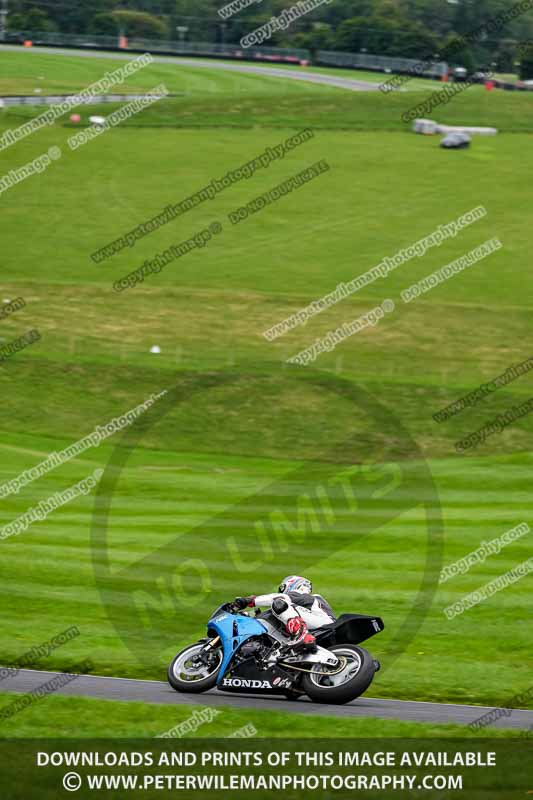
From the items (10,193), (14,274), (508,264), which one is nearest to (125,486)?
(14,274)

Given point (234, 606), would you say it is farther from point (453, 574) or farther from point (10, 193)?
point (10, 193)

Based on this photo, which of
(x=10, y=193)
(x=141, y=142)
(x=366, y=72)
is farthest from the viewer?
(x=366, y=72)

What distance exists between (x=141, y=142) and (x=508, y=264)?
26.9 metres

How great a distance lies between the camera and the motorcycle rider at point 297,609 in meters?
14.5

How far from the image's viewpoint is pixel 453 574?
888 inches

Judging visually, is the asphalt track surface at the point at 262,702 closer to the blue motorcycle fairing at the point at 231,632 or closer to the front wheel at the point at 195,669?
the front wheel at the point at 195,669

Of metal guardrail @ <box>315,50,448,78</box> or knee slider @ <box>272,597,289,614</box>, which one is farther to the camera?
metal guardrail @ <box>315,50,448,78</box>

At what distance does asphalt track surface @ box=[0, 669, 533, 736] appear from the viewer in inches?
582

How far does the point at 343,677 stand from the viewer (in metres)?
14.5

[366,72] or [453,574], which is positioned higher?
[366,72]

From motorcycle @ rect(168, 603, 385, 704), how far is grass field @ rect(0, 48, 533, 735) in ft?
1.92

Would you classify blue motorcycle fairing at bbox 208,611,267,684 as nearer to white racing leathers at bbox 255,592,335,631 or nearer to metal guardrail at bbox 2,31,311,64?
white racing leathers at bbox 255,592,335,631

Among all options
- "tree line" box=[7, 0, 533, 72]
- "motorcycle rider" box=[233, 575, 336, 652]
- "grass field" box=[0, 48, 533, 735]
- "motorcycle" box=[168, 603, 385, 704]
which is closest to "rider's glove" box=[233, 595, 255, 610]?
"motorcycle rider" box=[233, 575, 336, 652]

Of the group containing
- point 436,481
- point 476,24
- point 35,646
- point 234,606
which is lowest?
point 436,481
